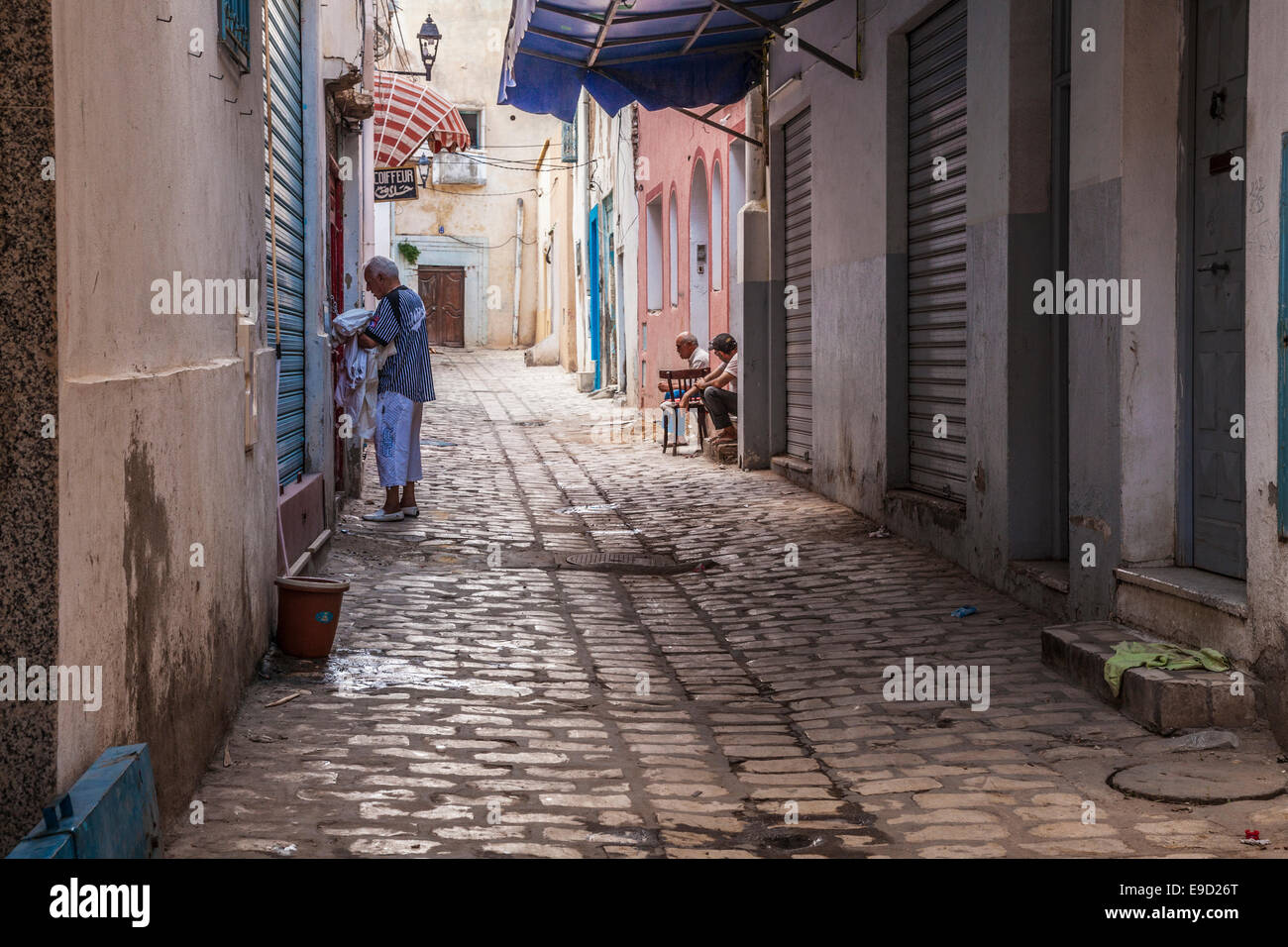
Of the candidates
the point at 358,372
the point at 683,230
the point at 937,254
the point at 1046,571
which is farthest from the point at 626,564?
the point at 683,230

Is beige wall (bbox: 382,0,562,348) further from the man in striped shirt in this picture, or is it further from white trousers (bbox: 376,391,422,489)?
white trousers (bbox: 376,391,422,489)

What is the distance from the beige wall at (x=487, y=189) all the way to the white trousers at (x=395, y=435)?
30589 mm

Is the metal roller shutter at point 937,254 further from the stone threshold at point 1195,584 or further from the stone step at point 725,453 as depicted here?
the stone step at point 725,453

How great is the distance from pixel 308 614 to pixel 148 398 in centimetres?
261

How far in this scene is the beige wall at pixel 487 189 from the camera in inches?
1604

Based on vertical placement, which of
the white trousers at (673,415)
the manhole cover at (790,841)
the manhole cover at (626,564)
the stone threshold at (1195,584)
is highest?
the white trousers at (673,415)

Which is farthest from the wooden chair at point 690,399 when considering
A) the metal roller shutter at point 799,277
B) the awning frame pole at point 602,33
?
the awning frame pole at point 602,33

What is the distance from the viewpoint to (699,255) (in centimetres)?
1883

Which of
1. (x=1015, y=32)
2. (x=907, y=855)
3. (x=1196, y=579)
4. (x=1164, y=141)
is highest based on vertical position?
(x=1015, y=32)

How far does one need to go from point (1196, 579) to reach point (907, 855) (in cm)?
234

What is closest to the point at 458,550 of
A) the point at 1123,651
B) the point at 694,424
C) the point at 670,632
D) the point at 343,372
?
the point at 343,372
